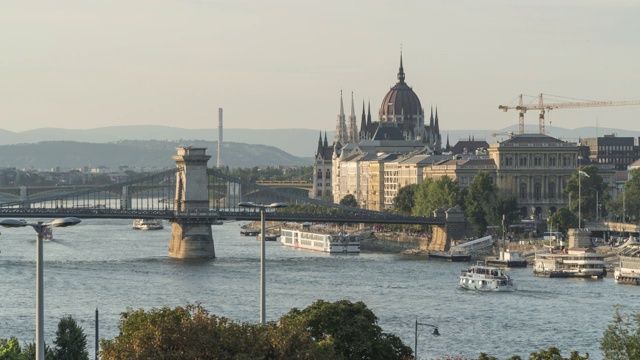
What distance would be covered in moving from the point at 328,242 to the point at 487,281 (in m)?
34.7

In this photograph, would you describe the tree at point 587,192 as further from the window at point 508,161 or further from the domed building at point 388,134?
the domed building at point 388,134

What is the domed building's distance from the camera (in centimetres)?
16812

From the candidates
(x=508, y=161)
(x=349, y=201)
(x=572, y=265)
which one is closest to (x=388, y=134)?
(x=349, y=201)

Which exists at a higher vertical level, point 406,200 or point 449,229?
point 406,200

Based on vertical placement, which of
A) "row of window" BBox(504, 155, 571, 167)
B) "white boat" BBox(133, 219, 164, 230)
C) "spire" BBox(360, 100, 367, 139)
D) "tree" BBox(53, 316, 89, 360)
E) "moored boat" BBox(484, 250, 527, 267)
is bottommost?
"tree" BBox(53, 316, 89, 360)

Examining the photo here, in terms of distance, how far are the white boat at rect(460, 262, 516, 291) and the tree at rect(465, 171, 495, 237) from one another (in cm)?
3058

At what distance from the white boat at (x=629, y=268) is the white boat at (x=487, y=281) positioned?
17.4 feet

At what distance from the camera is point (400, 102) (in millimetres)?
184500

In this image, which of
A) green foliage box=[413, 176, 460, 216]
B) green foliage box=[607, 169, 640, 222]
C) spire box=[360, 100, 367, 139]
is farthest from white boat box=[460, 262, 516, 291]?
spire box=[360, 100, 367, 139]

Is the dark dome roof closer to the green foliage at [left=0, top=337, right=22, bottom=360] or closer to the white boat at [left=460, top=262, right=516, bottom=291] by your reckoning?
the white boat at [left=460, top=262, right=516, bottom=291]

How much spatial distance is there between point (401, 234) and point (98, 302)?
47.0 meters

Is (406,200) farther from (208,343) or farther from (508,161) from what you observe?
(208,343)

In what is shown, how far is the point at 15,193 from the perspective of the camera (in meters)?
185

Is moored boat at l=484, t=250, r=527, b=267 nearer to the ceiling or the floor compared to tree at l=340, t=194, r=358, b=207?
nearer to the floor
